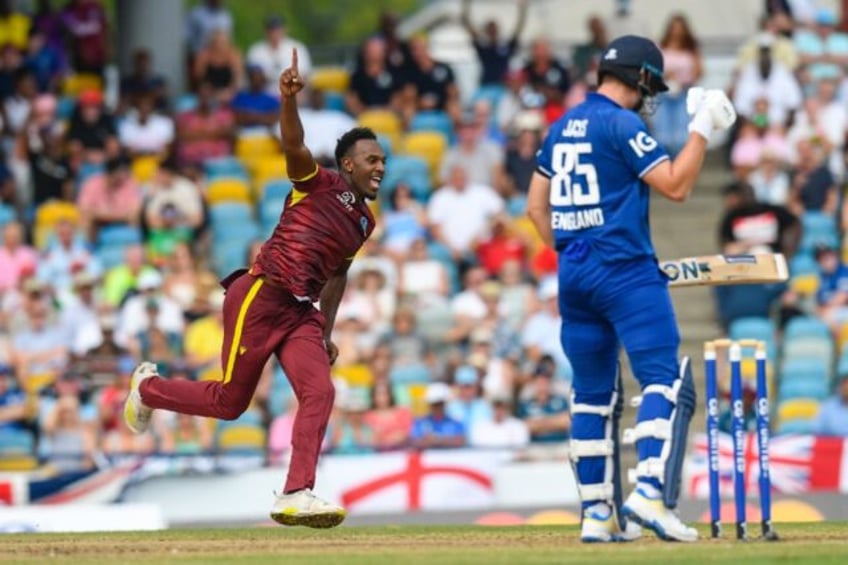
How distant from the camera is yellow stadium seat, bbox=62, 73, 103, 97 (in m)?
25.0

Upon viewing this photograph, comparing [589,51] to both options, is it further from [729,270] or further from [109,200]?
[729,270]

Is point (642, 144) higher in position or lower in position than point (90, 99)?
lower

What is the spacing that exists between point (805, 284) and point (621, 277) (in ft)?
34.9

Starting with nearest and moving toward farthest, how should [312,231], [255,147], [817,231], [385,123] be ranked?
[312,231], [817,231], [255,147], [385,123]

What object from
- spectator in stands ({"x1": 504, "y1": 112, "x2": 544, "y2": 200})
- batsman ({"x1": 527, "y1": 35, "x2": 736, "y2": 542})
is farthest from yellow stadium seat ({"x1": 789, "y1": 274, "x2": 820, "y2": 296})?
batsman ({"x1": 527, "y1": 35, "x2": 736, "y2": 542})

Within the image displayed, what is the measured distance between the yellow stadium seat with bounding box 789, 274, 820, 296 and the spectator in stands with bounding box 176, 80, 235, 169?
6.10m

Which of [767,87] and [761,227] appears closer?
[761,227]

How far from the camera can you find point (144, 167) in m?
23.3

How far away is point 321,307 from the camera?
40.3 feet

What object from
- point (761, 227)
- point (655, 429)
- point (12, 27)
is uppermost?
point (12, 27)

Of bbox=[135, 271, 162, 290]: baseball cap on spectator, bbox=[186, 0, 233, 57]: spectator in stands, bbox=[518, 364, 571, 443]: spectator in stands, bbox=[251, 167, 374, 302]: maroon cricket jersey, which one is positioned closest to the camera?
bbox=[251, 167, 374, 302]: maroon cricket jersey

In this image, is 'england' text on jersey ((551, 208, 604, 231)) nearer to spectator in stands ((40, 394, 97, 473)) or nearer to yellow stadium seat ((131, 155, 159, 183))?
spectator in stands ((40, 394, 97, 473))

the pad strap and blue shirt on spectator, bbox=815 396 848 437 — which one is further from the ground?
blue shirt on spectator, bbox=815 396 848 437

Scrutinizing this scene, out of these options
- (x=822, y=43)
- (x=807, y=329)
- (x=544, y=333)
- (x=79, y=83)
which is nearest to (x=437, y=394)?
(x=544, y=333)
